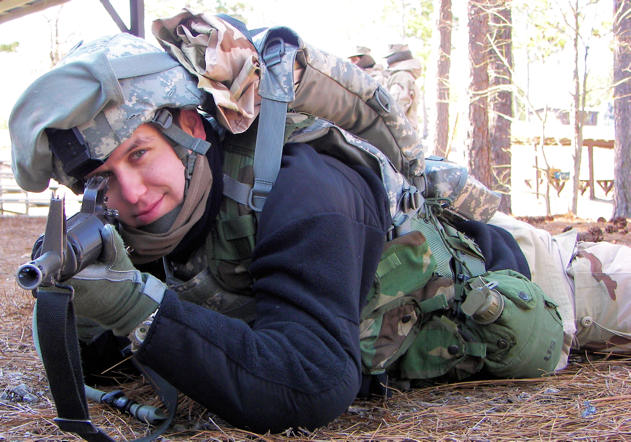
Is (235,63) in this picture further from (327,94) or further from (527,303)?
(527,303)

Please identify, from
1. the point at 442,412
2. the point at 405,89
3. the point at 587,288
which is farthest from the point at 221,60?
the point at 405,89

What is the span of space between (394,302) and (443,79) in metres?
13.7

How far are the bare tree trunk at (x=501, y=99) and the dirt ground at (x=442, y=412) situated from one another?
8214 millimetres

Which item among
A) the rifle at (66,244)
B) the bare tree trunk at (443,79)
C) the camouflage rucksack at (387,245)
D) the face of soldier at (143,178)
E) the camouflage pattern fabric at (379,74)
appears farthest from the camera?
the bare tree trunk at (443,79)

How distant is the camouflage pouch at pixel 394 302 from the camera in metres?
2.11

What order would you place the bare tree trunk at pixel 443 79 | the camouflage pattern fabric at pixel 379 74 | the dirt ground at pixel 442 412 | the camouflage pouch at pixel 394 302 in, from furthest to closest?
the bare tree trunk at pixel 443 79 → the camouflage pattern fabric at pixel 379 74 → the camouflage pouch at pixel 394 302 → the dirt ground at pixel 442 412

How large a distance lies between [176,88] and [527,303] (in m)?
1.48

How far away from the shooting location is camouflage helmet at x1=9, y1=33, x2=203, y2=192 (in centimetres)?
176

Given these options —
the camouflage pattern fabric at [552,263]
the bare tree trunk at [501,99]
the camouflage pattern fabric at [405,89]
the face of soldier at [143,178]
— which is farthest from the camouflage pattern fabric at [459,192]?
the bare tree trunk at [501,99]

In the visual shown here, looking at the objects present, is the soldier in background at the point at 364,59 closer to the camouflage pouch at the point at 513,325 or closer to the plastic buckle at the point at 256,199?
the camouflage pouch at the point at 513,325

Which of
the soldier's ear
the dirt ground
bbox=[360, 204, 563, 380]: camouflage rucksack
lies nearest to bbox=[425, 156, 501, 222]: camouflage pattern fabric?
bbox=[360, 204, 563, 380]: camouflage rucksack

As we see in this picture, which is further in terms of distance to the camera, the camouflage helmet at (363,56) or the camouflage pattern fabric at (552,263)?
the camouflage helmet at (363,56)

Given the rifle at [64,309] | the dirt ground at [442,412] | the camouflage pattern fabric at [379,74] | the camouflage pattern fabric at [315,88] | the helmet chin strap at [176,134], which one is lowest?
the dirt ground at [442,412]

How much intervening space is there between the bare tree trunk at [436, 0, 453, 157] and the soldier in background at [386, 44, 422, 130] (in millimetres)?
4874
